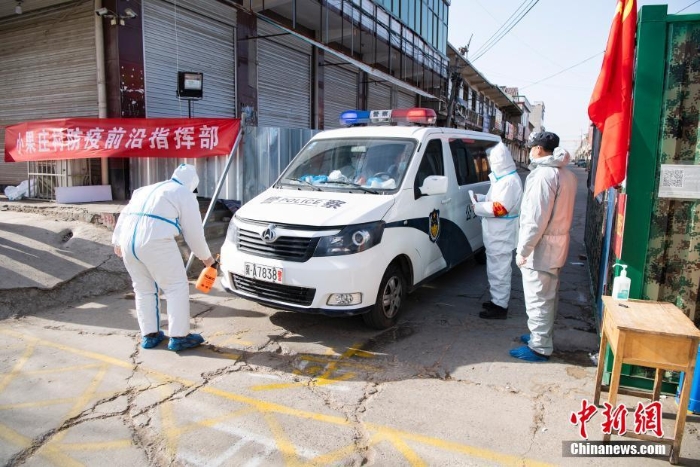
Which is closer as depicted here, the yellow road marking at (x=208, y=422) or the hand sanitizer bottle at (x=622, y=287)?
the yellow road marking at (x=208, y=422)

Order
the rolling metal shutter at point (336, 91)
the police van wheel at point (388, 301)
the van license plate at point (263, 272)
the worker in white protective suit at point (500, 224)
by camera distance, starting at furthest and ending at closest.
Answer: the rolling metal shutter at point (336, 91) → the worker in white protective suit at point (500, 224) → the police van wheel at point (388, 301) → the van license plate at point (263, 272)

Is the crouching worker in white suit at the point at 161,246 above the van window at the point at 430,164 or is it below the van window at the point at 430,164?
below

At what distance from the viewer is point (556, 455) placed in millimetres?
3002

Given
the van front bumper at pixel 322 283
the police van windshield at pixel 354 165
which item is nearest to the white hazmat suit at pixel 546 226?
the van front bumper at pixel 322 283

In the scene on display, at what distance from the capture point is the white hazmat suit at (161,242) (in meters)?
4.28

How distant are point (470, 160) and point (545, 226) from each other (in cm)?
307

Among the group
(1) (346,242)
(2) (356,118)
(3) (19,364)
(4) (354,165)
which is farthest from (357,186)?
(3) (19,364)

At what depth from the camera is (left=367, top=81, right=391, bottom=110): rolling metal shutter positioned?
1955 centimetres

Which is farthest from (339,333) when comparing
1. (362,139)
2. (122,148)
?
(122,148)

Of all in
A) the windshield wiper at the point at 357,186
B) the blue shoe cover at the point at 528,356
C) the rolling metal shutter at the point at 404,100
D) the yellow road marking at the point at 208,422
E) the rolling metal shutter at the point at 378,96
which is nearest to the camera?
the yellow road marking at the point at 208,422

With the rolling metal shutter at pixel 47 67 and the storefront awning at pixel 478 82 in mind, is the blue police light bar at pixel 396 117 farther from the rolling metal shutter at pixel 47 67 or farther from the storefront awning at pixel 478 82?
the storefront awning at pixel 478 82

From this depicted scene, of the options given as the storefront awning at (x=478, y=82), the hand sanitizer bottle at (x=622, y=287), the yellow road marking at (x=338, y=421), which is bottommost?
the yellow road marking at (x=338, y=421)

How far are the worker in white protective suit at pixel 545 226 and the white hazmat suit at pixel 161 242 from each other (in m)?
2.89

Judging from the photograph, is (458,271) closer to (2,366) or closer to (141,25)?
(2,366)
